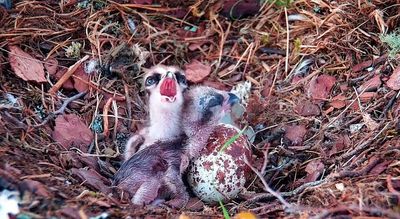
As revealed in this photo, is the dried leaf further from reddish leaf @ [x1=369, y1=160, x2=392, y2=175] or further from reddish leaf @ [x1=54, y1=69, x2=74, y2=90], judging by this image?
reddish leaf @ [x1=54, y1=69, x2=74, y2=90]

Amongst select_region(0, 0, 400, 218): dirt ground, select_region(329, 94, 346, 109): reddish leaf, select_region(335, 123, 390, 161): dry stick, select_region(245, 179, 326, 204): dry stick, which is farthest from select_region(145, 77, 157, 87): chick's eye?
select_region(335, 123, 390, 161): dry stick

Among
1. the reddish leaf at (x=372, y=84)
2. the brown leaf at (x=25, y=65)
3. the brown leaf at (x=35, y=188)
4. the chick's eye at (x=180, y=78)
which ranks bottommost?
the reddish leaf at (x=372, y=84)

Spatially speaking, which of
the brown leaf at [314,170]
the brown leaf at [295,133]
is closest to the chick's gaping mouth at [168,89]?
the brown leaf at [295,133]

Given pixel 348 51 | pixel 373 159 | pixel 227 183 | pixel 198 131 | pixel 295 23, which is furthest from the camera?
pixel 295 23

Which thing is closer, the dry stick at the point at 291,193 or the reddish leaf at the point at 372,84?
the dry stick at the point at 291,193

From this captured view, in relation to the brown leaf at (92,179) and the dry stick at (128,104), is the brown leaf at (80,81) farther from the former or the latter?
the brown leaf at (92,179)

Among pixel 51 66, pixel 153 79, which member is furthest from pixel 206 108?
pixel 51 66

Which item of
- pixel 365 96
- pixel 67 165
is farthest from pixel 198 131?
pixel 365 96

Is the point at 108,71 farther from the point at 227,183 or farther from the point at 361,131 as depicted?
the point at 361,131
